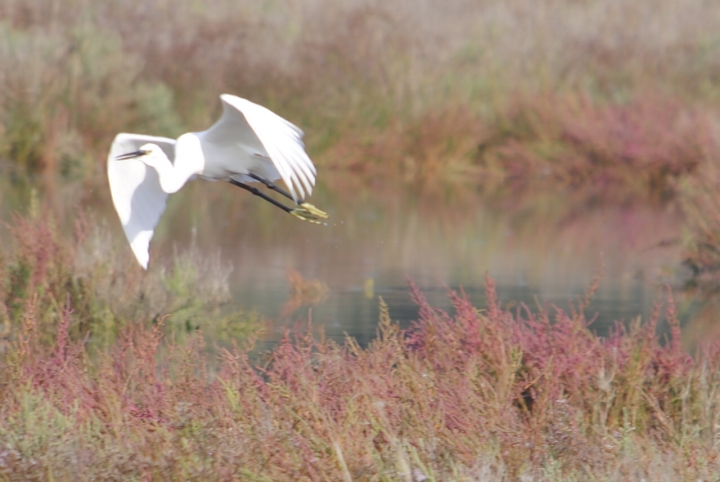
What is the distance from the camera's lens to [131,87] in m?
20.8

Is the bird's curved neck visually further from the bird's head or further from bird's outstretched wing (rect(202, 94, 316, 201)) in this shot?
bird's outstretched wing (rect(202, 94, 316, 201))

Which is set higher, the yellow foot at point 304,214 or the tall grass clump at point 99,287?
the yellow foot at point 304,214

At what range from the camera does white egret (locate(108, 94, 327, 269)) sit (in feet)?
19.1

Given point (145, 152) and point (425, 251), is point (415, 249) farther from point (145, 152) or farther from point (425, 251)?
point (145, 152)

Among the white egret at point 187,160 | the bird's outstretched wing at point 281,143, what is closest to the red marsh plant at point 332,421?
the bird's outstretched wing at point 281,143

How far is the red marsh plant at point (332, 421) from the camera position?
177 inches

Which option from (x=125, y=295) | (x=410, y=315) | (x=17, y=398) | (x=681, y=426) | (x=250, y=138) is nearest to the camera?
(x=17, y=398)

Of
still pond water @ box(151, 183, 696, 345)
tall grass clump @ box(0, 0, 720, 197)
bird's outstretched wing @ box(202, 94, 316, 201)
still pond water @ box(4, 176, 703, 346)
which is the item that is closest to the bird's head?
bird's outstretched wing @ box(202, 94, 316, 201)

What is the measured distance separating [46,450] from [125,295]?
381 centimetres

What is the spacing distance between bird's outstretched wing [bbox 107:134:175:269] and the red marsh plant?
45.0 inches

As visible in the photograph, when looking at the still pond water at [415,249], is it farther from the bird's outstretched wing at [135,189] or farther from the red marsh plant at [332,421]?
the red marsh plant at [332,421]

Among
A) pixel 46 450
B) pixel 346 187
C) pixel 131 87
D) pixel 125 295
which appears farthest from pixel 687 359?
pixel 131 87

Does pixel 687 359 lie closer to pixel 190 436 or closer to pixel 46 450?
pixel 190 436

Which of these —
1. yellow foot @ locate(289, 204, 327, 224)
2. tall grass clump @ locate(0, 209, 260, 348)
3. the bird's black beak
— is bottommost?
tall grass clump @ locate(0, 209, 260, 348)
